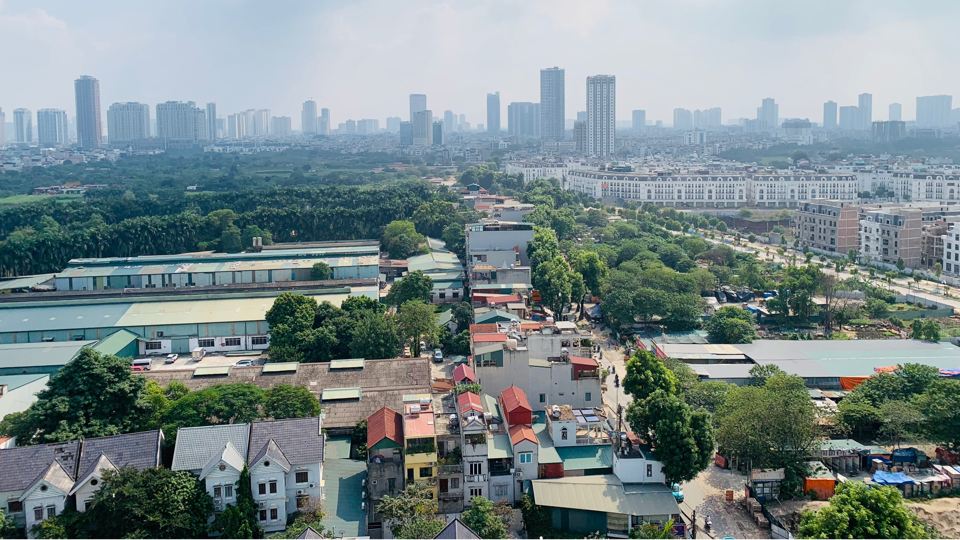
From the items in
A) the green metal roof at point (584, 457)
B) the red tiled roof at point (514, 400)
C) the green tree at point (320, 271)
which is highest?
the green tree at point (320, 271)

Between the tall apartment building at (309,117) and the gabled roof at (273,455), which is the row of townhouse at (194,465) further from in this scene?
the tall apartment building at (309,117)

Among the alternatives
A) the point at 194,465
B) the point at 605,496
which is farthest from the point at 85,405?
the point at 605,496

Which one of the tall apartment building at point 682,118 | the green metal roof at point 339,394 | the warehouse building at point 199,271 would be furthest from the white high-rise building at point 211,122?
the green metal roof at point 339,394

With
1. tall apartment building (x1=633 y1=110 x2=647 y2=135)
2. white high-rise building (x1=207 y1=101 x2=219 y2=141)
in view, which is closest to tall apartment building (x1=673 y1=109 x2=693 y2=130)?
tall apartment building (x1=633 y1=110 x2=647 y2=135)

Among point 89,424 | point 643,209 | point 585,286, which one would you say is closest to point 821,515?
point 89,424

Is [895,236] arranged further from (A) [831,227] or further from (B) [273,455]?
(B) [273,455]

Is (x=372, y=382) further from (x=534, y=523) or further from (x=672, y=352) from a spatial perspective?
(x=672, y=352)

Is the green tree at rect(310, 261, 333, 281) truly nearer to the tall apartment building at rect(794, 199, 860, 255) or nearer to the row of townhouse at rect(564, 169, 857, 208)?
the tall apartment building at rect(794, 199, 860, 255)
